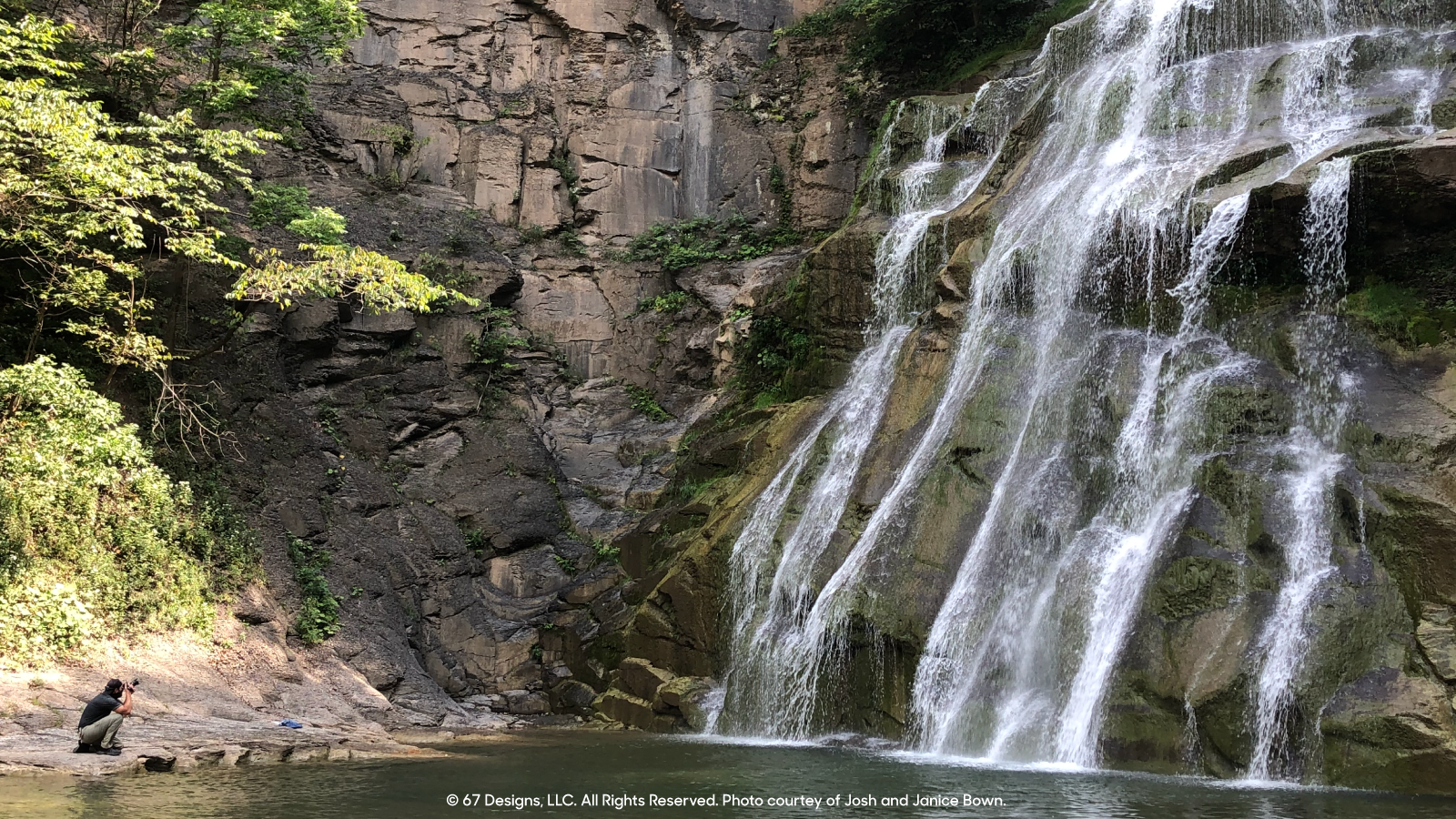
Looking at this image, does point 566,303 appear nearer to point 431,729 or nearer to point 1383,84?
point 431,729

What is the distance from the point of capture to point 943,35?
29969mm

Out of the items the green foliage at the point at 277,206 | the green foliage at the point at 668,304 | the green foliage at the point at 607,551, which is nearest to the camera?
the green foliage at the point at 607,551

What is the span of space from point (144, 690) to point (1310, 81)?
802 inches

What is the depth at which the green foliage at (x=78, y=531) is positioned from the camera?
15133 mm

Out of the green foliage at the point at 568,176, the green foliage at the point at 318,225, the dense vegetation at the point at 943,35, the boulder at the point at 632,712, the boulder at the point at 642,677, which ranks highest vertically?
the dense vegetation at the point at 943,35

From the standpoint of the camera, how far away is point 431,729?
1777 cm

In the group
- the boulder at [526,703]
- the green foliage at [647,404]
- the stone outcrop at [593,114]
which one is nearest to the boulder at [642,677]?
the boulder at [526,703]

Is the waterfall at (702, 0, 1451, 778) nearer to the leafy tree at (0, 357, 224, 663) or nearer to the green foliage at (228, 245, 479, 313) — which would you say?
the green foliage at (228, 245, 479, 313)

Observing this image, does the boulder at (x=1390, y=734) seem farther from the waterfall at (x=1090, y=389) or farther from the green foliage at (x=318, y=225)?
the green foliage at (x=318, y=225)

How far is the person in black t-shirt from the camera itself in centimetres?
1104

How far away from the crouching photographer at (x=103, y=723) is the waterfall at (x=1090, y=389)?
9.32 m

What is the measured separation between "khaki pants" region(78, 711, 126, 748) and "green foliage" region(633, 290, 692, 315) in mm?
20835

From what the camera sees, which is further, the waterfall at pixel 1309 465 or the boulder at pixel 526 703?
the boulder at pixel 526 703

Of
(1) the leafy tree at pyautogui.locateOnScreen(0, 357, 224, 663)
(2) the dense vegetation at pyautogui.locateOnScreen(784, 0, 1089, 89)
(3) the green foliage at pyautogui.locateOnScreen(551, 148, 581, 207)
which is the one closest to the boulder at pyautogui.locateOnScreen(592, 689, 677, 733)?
(1) the leafy tree at pyautogui.locateOnScreen(0, 357, 224, 663)
